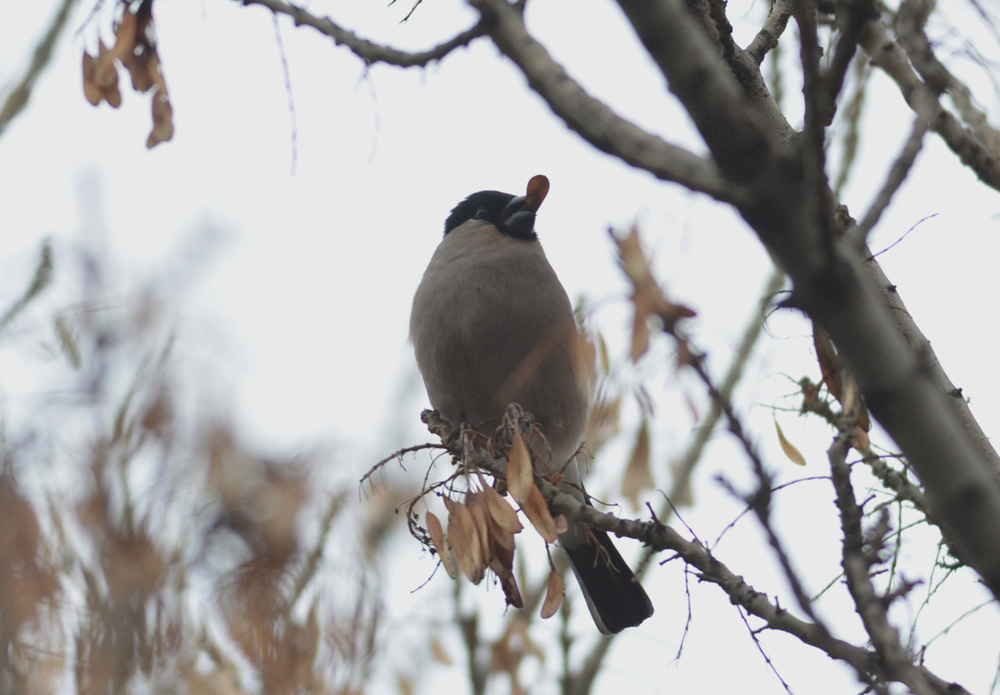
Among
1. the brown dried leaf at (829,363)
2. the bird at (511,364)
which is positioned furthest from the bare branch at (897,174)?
the bird at (511,364)

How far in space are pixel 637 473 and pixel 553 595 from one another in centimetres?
38

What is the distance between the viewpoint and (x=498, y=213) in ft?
15.4

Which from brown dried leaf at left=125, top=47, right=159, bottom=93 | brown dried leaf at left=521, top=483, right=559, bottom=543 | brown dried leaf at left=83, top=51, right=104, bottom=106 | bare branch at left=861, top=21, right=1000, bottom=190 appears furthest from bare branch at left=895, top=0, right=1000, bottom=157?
brown dried leaf at left=83, top=51, right=104, bottom=106

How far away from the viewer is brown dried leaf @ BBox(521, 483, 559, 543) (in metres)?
2.23

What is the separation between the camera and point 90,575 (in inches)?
135

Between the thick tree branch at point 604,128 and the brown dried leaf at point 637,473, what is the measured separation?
1.01 meters

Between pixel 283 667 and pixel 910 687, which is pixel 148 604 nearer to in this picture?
pixel 283 667

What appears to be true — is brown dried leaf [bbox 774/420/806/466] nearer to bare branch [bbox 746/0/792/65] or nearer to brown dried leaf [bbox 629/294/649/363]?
brown dried leaf [bbox 629/294/649/363]

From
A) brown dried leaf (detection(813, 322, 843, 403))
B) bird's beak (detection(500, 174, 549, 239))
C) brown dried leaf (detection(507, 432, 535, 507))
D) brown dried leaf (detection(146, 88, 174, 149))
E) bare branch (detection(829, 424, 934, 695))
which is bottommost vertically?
bare branch (detection(829, 424, 934, 695))

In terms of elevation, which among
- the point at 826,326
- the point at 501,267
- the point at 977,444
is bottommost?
the point at 826,326

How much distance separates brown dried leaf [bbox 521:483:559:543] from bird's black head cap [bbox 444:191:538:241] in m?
2.26

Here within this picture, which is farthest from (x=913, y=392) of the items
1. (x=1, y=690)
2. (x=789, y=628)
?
(x=1, y=690)

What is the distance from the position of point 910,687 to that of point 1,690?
2474 millimetres

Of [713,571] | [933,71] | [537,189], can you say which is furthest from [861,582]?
[933,71]
